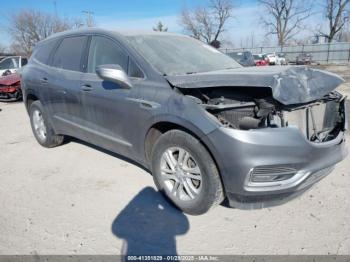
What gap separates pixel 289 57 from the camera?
1635 inches

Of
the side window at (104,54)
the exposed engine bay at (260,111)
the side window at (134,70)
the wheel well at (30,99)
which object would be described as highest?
the side window at (104,54)

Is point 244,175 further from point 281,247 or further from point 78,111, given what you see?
point 78,111

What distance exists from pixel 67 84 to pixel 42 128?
59.2 inches

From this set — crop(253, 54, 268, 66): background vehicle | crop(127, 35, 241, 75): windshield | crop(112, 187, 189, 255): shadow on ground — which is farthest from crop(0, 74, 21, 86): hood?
crop(253, 54, 268, 66): background vehicle

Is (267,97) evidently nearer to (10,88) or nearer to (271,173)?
(271,173)

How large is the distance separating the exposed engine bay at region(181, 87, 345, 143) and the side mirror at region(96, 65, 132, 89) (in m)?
0.71

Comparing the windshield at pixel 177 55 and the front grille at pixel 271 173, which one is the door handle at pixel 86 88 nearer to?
the windshield at pixel 177 55

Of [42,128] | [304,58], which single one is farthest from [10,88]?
[304,58]

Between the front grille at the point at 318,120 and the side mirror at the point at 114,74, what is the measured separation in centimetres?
167

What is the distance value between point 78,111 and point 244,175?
102 inches

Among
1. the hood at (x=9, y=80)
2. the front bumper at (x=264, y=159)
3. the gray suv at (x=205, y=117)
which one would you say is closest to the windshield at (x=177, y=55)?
the gray suv at (x=205, y=117)

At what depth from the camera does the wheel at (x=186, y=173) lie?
9.44 ft

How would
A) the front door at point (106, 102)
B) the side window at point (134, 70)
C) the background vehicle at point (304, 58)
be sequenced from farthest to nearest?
the background vehicle at point (304, 58)
the front door at point (106, 102)
the side window at point (134, 70)

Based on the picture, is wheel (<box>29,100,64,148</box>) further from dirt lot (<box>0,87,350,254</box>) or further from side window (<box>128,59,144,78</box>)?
side window (<box>128,59,144,78</box>)
